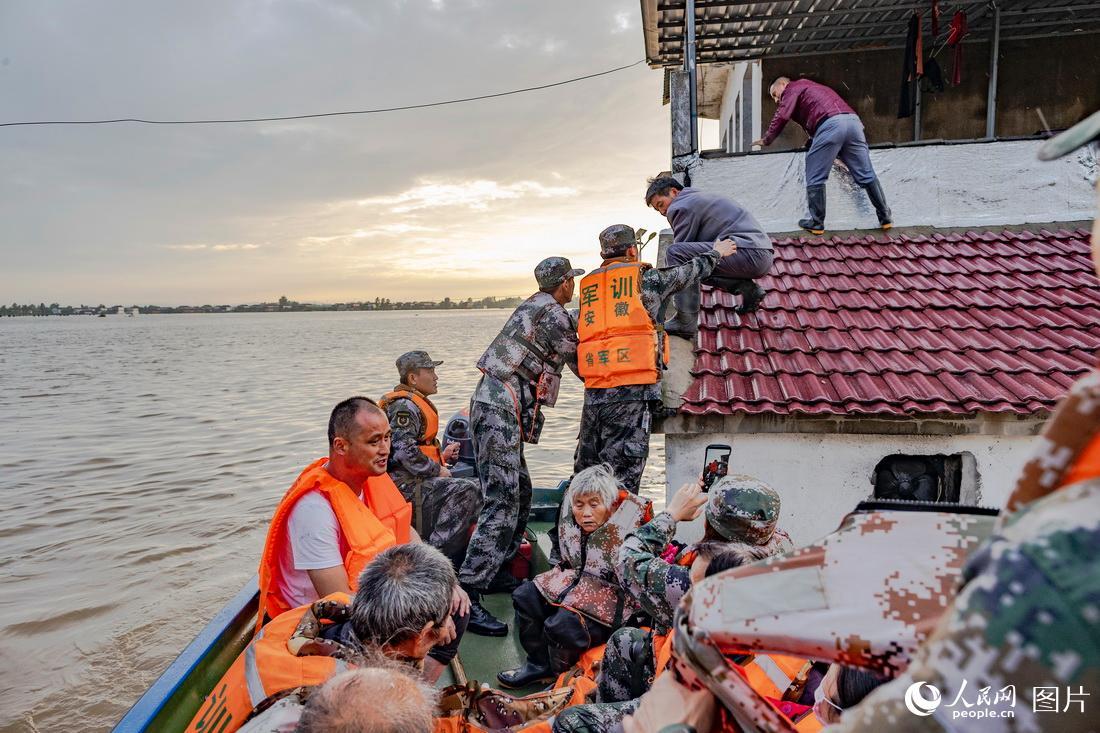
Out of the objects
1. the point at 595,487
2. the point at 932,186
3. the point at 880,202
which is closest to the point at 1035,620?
the point at 595,487

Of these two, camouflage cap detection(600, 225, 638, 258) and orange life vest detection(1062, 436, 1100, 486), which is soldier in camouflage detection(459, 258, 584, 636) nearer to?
camouflage cap detection(600, 225, 638, 258)

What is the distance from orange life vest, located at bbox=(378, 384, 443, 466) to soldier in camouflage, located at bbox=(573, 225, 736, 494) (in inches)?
51.0

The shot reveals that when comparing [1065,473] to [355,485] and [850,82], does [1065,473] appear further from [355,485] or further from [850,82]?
[850,82]

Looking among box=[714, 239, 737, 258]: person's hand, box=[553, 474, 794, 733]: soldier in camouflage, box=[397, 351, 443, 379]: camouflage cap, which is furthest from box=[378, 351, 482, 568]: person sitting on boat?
box=[714, 239, 737, 258]: person's hand

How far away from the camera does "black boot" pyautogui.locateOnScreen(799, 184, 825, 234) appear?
21.1 ft

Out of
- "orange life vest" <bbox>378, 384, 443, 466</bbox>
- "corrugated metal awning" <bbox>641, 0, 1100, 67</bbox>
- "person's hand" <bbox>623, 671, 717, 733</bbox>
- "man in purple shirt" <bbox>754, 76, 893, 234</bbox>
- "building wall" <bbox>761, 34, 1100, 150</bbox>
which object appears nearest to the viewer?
"person's hand" <bbox>623, 671, 717, 733</bbox>

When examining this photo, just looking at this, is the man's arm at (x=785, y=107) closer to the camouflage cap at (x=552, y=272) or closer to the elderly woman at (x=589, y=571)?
the camouflage cap at (x=552, y=272)

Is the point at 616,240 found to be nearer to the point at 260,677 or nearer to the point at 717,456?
the point at 717,456

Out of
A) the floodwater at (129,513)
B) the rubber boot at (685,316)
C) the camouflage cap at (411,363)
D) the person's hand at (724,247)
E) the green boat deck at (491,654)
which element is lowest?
the floodwater at (129,513)

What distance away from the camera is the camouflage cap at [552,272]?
4543mm

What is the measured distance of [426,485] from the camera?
492 cm

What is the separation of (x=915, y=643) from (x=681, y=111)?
6842 millimetres

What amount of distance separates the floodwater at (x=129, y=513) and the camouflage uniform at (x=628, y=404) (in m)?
4.84

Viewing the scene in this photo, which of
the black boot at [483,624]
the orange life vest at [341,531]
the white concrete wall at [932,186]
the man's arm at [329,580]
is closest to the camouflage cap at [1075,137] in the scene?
the orange life vest at [341,531]
